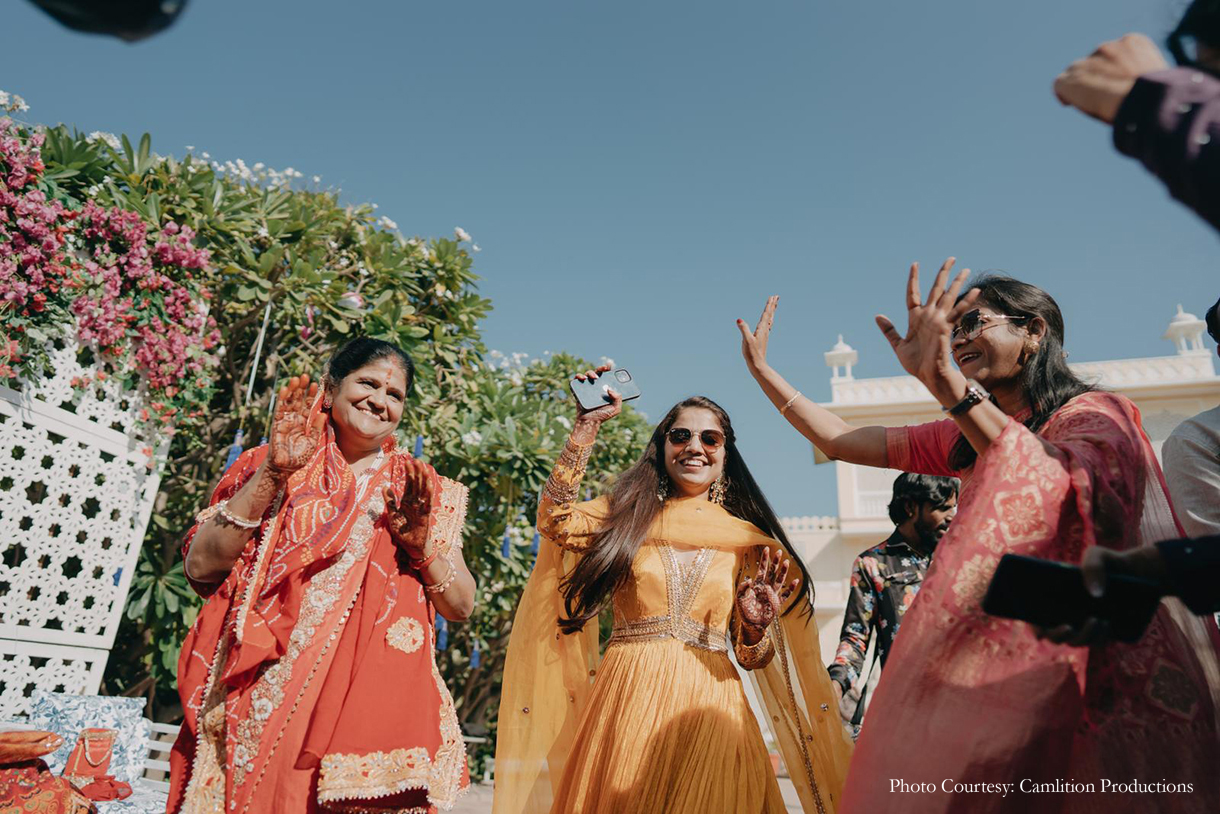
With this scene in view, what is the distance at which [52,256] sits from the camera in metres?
4.42

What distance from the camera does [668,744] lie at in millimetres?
2703

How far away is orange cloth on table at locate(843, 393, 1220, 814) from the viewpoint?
1311 mm

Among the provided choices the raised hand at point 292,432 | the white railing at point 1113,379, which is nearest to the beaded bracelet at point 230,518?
the raised hand at point 292,432

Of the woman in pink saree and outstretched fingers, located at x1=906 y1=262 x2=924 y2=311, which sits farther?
outstretched fingers, located at x1=906 y1=262 x2=924 y2=311

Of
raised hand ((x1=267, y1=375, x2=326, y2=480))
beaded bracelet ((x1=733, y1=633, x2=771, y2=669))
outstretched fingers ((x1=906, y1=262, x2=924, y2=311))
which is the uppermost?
outstretched fingers ((x1=906, y1=262, x2=924, y2=311))

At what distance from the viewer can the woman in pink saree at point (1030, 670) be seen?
4.30ft

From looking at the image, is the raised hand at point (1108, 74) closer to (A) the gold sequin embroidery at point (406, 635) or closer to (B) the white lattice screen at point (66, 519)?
(A) the gold sequin embroidery at point (406, 635)

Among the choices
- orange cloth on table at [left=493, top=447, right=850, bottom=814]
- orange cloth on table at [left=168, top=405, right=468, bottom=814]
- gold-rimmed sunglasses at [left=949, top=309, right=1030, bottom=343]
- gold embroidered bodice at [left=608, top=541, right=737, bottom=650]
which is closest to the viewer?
gold-rimmed sunglasses at [left=949, top=309, right=1030, bottom=343]

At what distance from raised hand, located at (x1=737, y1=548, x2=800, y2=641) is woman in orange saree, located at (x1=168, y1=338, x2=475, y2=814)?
994mm

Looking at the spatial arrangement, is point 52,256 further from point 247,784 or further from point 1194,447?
point 1194,447

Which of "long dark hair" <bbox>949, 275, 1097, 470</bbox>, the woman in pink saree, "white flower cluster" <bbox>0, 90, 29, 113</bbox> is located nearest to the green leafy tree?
"white flower cluster" <bbox>0, 90, 29, 113</bbox>

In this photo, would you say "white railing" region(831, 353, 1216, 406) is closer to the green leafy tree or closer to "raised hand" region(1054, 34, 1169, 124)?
the green leafy tree

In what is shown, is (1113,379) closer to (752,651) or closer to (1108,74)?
(752,651)

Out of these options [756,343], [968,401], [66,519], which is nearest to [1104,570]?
[968,401]
